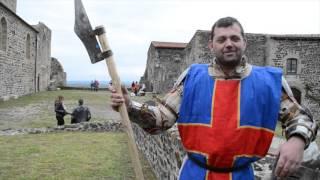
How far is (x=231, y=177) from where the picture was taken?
8.13 feet

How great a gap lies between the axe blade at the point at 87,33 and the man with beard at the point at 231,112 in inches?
13.2

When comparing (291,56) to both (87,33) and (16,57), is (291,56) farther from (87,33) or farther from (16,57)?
(87,33)

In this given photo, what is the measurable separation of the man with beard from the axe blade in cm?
34

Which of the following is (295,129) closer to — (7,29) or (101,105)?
(101,105)

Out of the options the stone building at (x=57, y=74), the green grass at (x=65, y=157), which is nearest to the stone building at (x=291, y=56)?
the green grass at (x=65, y=157)

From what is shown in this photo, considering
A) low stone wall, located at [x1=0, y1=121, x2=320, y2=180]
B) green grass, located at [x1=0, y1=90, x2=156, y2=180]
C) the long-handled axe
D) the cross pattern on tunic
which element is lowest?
green grass, located at [x1=0, y1=90, x2=156, y2=180]

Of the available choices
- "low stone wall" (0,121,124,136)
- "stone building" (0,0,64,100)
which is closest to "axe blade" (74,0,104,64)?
"low stone wall" (0,121,124,136)

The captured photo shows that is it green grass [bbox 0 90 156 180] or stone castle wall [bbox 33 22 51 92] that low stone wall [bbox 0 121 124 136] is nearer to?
green grass [bbox 0 90 156 180]

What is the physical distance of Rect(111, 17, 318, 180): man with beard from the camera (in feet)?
7.98

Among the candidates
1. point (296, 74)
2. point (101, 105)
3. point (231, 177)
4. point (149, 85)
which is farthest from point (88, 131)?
point (149, 85)

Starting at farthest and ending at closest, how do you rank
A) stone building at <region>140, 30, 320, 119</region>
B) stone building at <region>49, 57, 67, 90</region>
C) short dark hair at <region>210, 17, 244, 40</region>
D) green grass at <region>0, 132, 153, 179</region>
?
stone building at <region>49, 57, 67, 90</region>
stone building at <region>140, 30, 320, 119</region>
green grass at <region>0, 132, 153, 179</region>
short dark hair at <region>210, 17, 244, 40</region>

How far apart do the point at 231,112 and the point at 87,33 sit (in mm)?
1030

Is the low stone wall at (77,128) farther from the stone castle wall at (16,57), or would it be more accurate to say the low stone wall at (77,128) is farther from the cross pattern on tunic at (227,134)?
the cross pattern on tunic at (227,134)

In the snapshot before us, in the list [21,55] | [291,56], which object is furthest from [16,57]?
[291,56]
